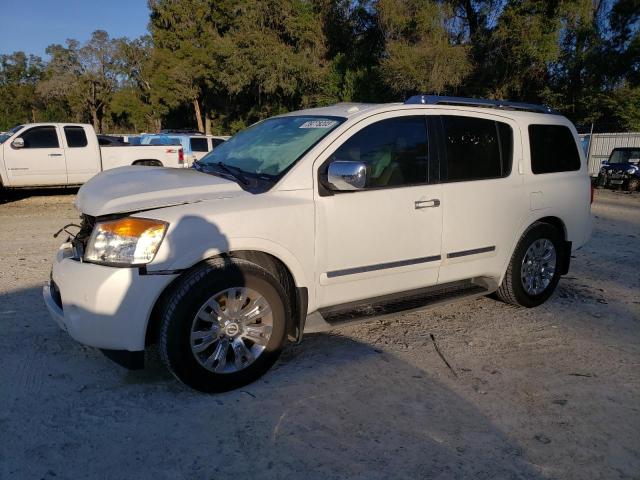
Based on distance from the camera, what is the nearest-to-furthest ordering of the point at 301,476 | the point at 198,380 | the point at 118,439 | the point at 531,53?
the point at 301,476, the point at 118,439, the point at 198,380, the point at 531,53

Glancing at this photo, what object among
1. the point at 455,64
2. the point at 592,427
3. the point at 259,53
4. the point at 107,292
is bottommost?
the point at 592,427

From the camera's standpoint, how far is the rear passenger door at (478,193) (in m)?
4.16

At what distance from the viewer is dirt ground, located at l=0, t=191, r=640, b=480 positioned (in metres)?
2.63

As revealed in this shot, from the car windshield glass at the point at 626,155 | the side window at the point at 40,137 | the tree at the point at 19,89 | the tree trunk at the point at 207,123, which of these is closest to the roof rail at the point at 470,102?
the side window at the point at 40,137

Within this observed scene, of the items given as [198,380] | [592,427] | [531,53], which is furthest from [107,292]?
[531,53]

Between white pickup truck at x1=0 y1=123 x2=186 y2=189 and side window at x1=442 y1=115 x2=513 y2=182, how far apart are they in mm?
10224

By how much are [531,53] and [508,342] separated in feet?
82.0

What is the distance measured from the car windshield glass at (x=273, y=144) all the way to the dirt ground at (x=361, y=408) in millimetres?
1464

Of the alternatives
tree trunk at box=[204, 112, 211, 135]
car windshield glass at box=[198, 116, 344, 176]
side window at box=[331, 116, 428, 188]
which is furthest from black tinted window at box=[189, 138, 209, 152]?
tree trunk at box=[204, 112, 211, 135]

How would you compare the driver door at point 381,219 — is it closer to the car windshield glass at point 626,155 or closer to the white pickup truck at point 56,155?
the white pickup truck at point 56,155

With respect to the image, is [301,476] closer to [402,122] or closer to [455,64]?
[402,122]

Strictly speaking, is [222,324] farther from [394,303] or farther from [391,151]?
[391,151]

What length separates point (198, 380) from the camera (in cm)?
319

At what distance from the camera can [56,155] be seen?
1233cm
